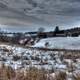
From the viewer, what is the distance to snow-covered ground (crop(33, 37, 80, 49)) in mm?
3854

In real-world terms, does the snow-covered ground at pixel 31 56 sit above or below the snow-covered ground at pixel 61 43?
below

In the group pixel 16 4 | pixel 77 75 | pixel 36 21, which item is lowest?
pixel 77 75

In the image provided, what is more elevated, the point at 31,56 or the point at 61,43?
the point at 61,43

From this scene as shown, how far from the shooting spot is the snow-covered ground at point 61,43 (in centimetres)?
385

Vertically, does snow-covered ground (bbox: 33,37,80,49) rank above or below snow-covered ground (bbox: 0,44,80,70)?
above

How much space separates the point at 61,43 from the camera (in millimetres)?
4043

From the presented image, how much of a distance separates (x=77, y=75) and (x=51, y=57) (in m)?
1.58

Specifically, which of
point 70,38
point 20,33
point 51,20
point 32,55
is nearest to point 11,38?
point 20,33

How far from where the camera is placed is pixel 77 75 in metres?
2.33

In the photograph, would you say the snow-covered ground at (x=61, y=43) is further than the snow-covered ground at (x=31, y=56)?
Yes

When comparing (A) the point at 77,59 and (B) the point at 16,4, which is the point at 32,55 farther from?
(B) the point at 16,4

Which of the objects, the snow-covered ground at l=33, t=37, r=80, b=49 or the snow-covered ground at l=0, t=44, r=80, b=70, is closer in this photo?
the snow-covered ground at l=0, t=44, r=80, b=70

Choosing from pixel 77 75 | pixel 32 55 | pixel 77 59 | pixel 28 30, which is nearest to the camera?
pixel 77 75

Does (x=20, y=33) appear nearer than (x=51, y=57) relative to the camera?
No
